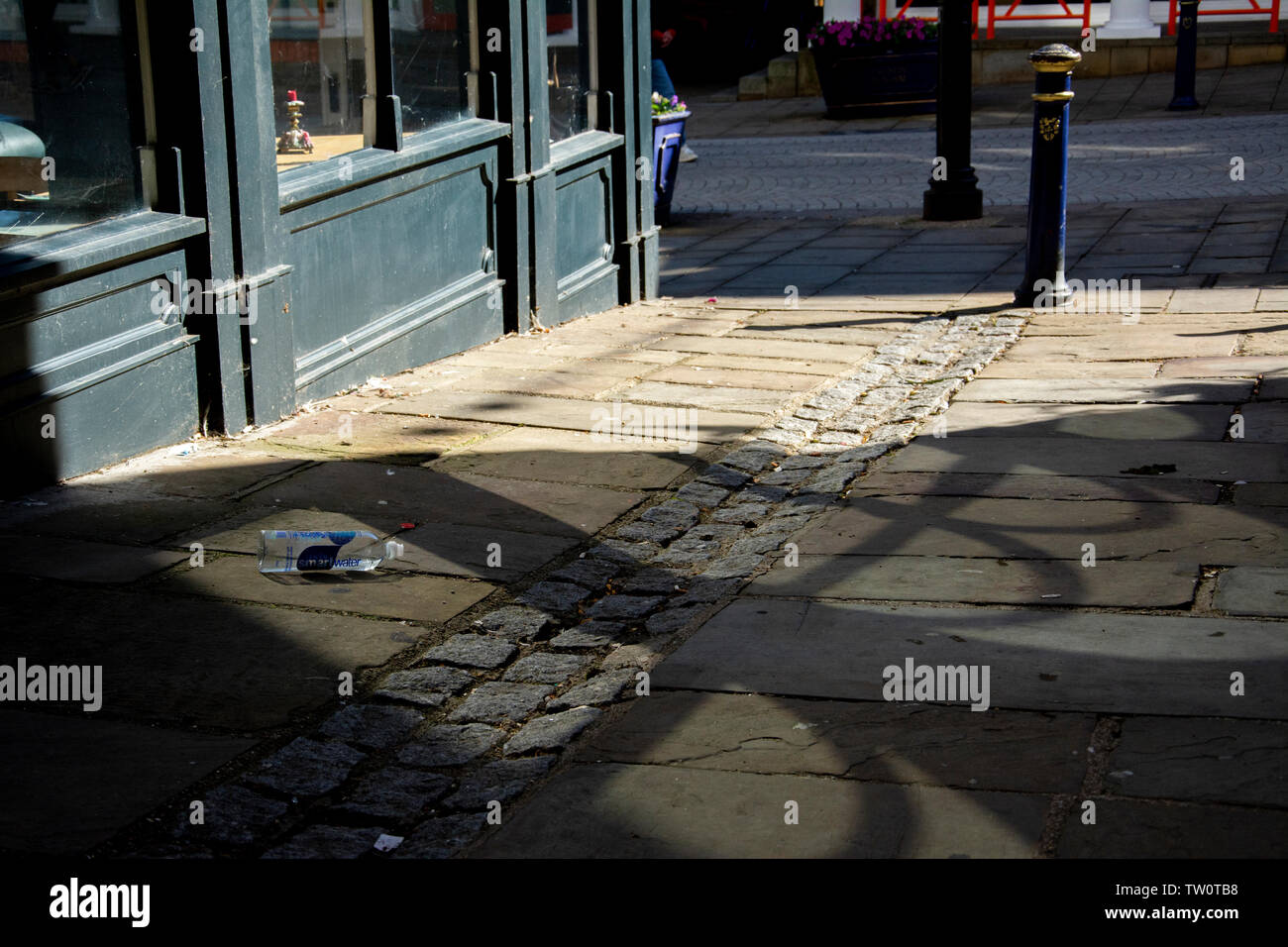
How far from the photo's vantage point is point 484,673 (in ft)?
12.3

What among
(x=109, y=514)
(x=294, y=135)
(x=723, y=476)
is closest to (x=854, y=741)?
(x=723, y=476)

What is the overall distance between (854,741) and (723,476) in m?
2.31

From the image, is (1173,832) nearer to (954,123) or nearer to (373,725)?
(373,725)

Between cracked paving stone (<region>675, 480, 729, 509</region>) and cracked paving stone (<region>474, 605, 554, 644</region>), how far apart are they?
3.83 feet

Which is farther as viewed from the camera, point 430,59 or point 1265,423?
point 430,59

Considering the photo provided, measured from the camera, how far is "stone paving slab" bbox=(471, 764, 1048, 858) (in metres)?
2.78

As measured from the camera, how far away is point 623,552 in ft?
15.3

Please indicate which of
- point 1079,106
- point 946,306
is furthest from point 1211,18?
A: point 946,306

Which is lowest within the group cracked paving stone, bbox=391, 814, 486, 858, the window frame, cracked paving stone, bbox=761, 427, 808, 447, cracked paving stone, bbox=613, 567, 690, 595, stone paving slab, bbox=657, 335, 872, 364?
cracked paving stone, bbox=391, 814, 486, 858
